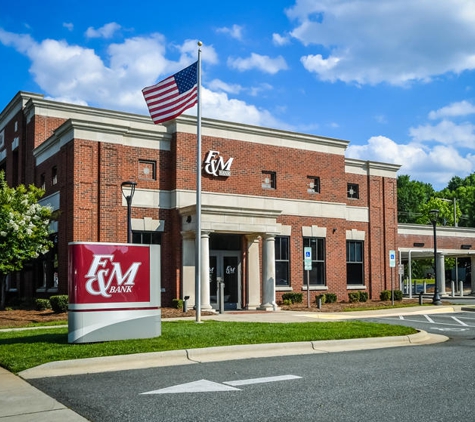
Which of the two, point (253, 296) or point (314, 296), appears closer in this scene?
point (253, 296)

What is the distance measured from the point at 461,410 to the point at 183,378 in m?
A: 4.16

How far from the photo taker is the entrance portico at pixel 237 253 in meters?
24.8

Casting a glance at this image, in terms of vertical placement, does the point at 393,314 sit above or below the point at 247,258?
below

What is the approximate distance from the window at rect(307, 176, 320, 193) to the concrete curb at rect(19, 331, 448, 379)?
1503 centimetres

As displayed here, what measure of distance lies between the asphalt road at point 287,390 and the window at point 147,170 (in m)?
15.1

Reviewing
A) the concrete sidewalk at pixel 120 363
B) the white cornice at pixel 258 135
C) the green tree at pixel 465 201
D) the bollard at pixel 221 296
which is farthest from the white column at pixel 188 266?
the green tree at pixel 465 201

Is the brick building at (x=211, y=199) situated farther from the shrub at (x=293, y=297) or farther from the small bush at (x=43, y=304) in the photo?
the small bush at (x=43, y=304)

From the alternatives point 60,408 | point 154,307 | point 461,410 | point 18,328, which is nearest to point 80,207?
point 18,328

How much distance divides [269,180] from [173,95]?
1034 cm

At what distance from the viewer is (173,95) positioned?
19000 millimetres

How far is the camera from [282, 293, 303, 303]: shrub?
90.8 ft

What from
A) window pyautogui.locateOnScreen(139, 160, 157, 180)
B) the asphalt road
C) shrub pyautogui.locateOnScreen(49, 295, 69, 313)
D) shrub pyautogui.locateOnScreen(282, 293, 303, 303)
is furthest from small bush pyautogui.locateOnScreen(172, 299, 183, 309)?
the asphalt road

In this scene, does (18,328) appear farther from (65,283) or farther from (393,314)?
(393,314)

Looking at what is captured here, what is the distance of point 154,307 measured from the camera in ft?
44.3
